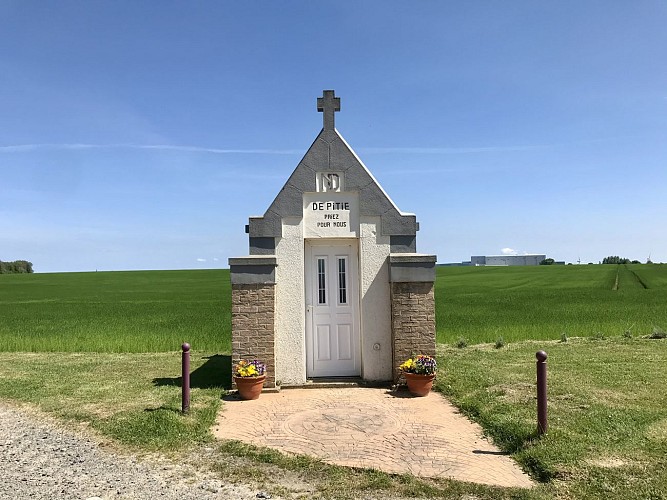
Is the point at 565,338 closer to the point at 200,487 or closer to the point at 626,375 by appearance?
the point at 626,375

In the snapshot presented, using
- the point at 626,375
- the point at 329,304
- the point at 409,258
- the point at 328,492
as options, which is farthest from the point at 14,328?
the point at 626,375

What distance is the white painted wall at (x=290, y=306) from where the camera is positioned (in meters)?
9.88

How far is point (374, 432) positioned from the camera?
7.18 meters

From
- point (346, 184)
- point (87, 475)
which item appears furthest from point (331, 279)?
point (87, 475)

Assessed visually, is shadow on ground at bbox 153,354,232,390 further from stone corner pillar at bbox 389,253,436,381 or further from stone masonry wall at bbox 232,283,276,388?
stone corner pillar at bbox 389,253,436,381

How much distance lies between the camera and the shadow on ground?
33.7 ft

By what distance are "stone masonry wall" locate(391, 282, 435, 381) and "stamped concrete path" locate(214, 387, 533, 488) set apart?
83cm

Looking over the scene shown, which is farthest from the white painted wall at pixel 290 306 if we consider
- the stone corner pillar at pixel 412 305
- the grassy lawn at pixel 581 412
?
the grassy lawn at pixel 581 412

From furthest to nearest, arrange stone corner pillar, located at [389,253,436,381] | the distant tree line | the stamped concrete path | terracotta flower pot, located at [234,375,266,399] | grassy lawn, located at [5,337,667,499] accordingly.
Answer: the distant tree line < stone corner pillar, located at [389,253,436,381] < terracotta flower pot, located at [234,375,266,399] < the stamped concrete path < grassy lawn, located at [5,337,667,499]

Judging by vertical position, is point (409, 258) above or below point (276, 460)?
above

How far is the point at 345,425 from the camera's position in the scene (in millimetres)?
7512

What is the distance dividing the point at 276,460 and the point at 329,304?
15.0ft

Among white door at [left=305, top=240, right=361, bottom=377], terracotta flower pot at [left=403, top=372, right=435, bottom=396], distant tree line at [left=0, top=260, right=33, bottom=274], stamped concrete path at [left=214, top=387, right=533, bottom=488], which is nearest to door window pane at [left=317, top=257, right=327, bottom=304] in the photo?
white door at [left=305, top=240, right=361, bottom=377]

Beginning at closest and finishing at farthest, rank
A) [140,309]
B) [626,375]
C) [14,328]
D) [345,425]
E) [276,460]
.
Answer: [276,460] < [345,425] < [626,375] < [14,328] < [140,309]
